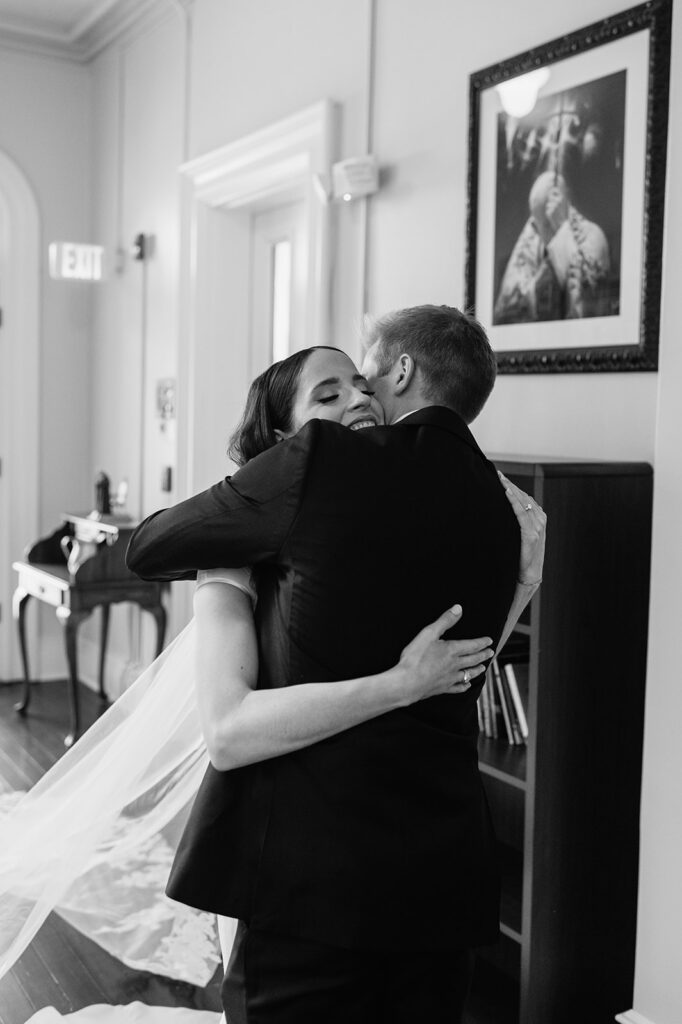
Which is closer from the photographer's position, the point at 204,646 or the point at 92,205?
the point at 204,646

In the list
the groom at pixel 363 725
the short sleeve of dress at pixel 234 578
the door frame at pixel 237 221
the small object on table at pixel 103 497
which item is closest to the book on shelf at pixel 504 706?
the groom at pixel 363 725

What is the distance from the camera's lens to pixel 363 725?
147 cm

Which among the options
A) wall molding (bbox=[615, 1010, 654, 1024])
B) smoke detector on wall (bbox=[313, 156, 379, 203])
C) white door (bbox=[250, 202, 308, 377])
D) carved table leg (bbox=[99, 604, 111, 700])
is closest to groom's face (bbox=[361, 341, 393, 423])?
wall molding (bbox=[615, 1010, 654, 1024])

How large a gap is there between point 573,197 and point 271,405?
5.39ft

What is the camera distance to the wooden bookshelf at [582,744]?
2.51 metres

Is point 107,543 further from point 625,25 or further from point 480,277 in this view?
point 625,25

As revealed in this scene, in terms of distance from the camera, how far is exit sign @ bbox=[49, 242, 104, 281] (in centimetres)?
566

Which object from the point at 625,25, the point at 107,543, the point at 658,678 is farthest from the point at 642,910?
the point at 107,543

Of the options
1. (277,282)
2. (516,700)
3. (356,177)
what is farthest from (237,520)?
(277,282)

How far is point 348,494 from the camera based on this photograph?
1.37m

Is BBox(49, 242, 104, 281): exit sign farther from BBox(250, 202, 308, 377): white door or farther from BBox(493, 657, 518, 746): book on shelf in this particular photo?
BBox(493, 657, 518, 746): book on shelf

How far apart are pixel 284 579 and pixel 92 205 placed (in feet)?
17.9

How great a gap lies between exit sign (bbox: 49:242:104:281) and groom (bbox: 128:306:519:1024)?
4506 mm

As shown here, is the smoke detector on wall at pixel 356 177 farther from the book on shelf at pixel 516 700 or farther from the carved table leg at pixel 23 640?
the carved table leg at pixel 23 640
